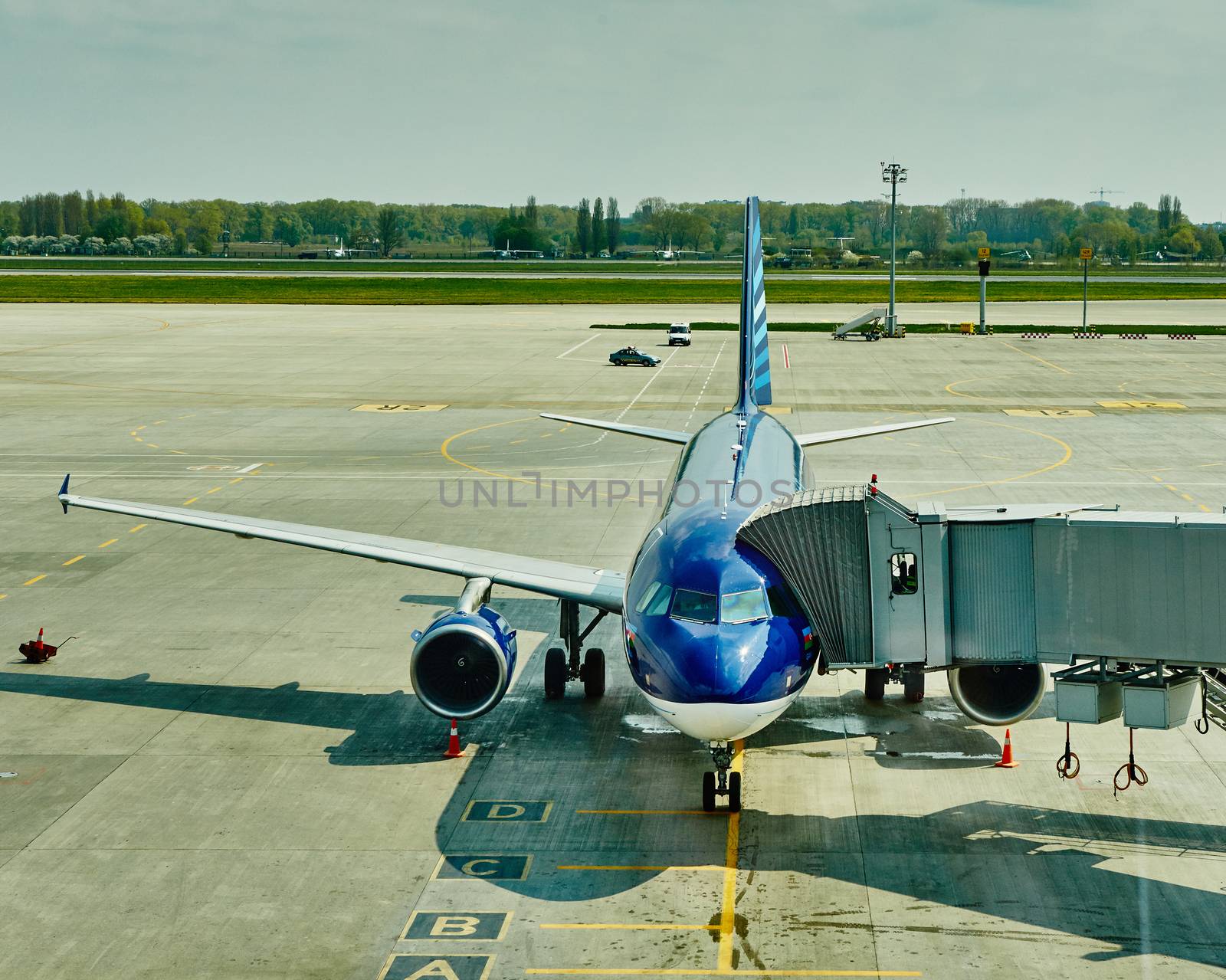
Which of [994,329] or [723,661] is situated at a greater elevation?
[994,329]

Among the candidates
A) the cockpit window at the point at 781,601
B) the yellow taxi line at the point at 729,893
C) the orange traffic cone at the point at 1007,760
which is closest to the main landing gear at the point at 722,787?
the yellow taxi line at the point at 729,893

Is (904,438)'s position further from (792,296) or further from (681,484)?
(792,296)

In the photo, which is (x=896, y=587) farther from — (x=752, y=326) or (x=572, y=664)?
(x=752, y=326)

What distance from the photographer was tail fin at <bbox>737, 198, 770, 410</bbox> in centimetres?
3266

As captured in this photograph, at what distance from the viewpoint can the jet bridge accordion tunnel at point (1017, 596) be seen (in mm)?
18328

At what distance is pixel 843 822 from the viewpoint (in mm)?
19859

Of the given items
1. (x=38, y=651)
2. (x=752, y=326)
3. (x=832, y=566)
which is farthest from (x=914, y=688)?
(x=38, y=651)

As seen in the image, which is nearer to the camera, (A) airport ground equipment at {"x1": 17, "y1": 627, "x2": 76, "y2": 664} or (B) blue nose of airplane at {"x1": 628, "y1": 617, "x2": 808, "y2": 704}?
(B) blue nose of airplane at {"x1": 628, "y1": 617, "x2": 808, "y2": 704}

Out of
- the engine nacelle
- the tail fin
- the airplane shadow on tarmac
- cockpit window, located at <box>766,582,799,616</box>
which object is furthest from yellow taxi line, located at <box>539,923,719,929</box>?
the tail fin

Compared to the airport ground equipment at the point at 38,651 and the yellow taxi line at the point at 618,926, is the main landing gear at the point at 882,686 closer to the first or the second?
the yellow taxi line at the point at 618,926

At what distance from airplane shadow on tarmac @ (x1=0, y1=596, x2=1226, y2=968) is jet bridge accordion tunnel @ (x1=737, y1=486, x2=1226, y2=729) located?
194 cm

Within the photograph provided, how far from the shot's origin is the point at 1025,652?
19.1 meters

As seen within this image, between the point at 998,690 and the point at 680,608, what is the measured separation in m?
5.46

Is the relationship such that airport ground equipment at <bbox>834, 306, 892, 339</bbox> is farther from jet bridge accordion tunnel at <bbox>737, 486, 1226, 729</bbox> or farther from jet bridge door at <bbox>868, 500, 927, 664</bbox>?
jet bridge door at <bbox>868, 500, 927, 664</bbox>
